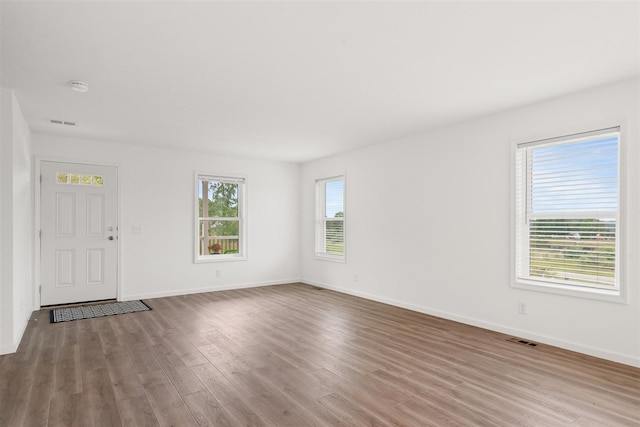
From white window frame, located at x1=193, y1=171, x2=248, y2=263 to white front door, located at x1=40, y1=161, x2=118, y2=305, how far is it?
123cm

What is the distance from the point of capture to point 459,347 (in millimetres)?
3584

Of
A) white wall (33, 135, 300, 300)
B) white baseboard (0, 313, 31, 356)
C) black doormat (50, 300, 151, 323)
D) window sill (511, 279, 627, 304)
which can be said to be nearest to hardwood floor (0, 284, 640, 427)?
white baseboard (0, 313, 31, 356)

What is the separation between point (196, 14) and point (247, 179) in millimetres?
4848

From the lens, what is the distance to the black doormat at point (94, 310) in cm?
470

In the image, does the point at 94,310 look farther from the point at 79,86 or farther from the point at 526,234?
the point at 526,234

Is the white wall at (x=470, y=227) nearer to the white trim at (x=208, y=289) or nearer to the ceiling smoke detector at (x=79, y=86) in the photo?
the white trim at (x=208, y=289)

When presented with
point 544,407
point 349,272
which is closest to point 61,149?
point 349,272

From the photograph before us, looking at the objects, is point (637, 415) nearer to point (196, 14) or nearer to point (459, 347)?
point (459, 347)

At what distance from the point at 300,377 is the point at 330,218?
421 centimetres

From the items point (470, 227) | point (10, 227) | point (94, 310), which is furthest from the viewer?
point (94, 310)

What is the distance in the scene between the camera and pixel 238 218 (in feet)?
23.0

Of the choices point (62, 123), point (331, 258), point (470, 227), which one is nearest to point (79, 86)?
point (62, 123)

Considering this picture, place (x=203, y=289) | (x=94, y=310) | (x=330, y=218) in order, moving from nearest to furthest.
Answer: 1. (x=94, y=310)
2. (x=203, y=289)
3. (x=330, y=218)

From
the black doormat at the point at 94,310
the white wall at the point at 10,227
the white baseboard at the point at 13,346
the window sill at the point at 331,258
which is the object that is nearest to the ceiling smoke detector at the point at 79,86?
the white wall at the point at 10,227
